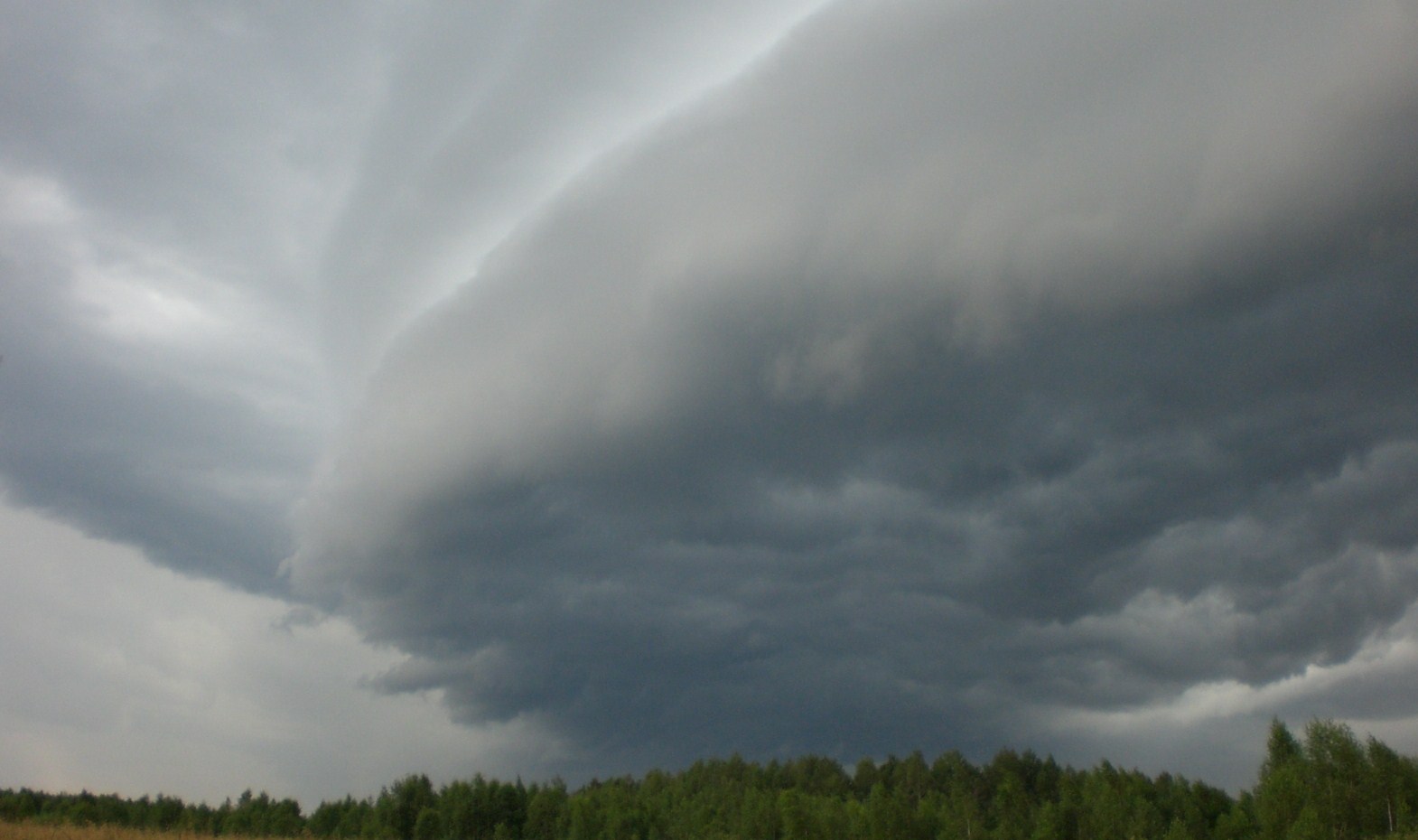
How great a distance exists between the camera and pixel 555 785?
7397 inches

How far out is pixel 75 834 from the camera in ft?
127

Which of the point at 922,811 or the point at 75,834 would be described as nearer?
the point at 75,834

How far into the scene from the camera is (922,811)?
141 meters

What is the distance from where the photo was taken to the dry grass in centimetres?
3738

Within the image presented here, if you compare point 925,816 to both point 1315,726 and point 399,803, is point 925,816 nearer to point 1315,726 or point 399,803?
point 1315,726

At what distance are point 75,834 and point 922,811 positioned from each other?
407 feet

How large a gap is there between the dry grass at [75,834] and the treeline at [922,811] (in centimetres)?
4820

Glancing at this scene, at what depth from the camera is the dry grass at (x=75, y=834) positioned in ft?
123

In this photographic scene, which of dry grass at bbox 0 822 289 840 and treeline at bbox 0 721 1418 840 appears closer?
dry grass at bbox 0 822 289 840

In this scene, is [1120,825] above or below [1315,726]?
below

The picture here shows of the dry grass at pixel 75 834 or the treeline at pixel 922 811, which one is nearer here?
the dry grass at pixel 75 834

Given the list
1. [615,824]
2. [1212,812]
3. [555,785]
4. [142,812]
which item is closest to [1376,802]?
[1212,812]

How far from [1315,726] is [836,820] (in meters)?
62.9

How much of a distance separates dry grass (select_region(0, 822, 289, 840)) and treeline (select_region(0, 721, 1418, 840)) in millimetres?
48198
